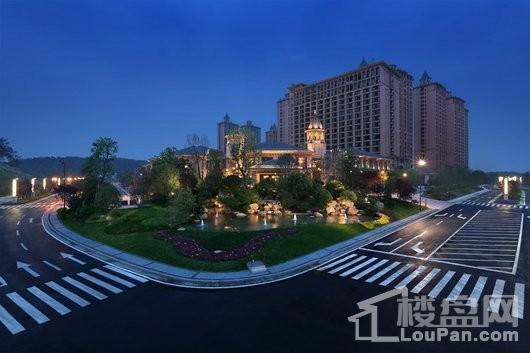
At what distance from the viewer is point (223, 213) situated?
4253 cm

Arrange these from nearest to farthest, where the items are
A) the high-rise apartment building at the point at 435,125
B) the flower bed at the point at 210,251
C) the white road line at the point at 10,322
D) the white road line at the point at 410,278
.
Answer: the white road line at the point at 10,322 < the white road line at the point at 410,278 < the flower bed at the point at 210,251 < the high-rise apartment building at the point at 435,125

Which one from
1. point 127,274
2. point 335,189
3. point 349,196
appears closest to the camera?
point 127,274

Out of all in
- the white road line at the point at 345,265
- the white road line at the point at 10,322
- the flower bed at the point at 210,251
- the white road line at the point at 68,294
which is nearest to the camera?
the white road line at the point at 10,322

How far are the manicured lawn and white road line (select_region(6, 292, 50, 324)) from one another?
7.93 metres

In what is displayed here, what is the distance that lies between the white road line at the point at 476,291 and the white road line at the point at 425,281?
7.53 ft

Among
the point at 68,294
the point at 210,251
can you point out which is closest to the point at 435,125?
the point at 210,251

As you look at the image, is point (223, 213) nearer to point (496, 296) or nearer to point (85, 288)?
point (85, 288)

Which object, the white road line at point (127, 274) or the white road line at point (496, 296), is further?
the white road line at point (127, 274)

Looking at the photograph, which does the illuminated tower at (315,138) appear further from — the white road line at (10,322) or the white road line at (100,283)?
the white road line at (10,322)

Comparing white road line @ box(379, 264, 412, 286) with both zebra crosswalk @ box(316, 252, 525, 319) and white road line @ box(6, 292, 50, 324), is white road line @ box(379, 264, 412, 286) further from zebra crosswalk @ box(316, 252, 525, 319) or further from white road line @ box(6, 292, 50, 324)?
white road line @ box(6, 292, 50, 324)

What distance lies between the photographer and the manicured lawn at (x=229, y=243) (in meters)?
20.6

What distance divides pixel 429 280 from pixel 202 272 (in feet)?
47.2

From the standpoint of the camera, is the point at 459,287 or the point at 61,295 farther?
the point at 459,287

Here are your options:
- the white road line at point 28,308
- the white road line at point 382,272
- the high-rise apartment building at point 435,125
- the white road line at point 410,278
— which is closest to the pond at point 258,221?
the white road line at point 382,272
